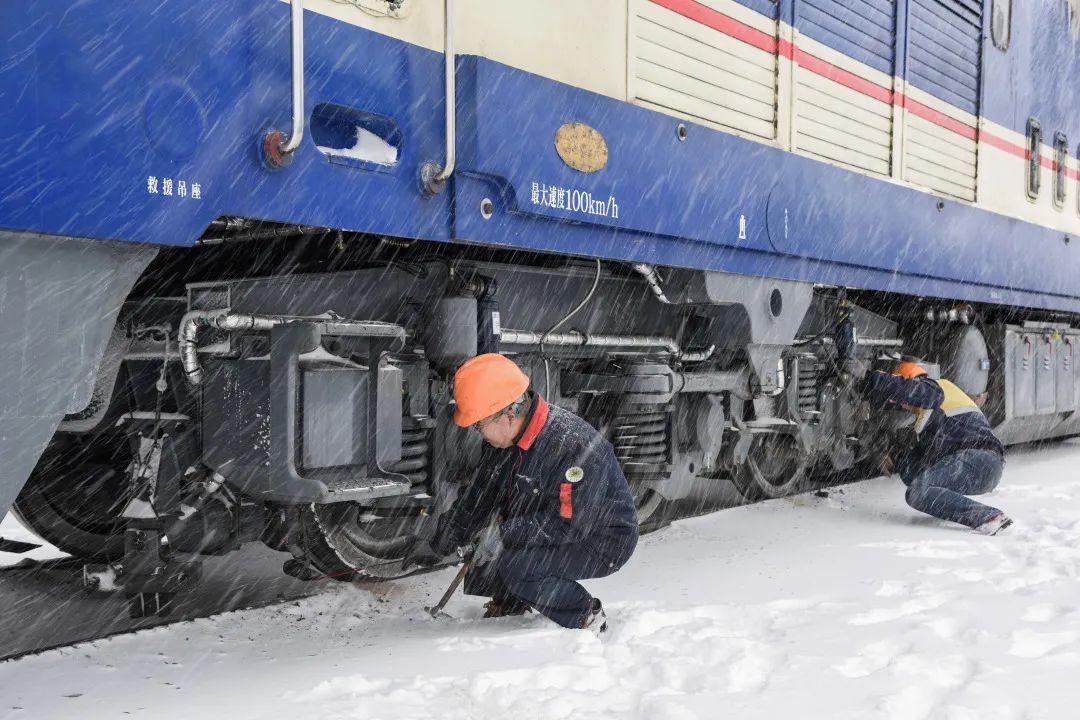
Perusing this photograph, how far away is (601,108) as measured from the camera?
3.79 meters

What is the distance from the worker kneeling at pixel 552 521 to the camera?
3.64 metres

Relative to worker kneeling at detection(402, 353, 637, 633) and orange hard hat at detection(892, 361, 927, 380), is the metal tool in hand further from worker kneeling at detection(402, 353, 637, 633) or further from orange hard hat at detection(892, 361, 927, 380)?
orange hard hat at detection(892, 361, 927, 380)

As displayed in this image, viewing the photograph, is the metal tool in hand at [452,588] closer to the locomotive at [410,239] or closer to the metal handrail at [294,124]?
the locomotive at [410,239]

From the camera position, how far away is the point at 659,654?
3414 mm

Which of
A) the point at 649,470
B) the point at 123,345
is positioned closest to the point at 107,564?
the point at 123,345

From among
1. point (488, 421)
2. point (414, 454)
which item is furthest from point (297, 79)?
point (414, 454)

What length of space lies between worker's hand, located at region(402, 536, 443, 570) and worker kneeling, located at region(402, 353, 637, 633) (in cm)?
56

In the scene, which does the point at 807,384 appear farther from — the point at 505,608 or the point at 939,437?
the point at 505,608

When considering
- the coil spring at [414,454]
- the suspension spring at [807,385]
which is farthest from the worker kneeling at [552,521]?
the suspension spring at [807,385]

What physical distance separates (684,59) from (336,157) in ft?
6.30

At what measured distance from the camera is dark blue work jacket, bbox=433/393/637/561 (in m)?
3.71

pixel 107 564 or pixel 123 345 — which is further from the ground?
pixel 123 345

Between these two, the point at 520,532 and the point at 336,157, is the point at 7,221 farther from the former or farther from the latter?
the point at 520,532

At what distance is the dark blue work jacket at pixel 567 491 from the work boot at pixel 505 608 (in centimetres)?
28
